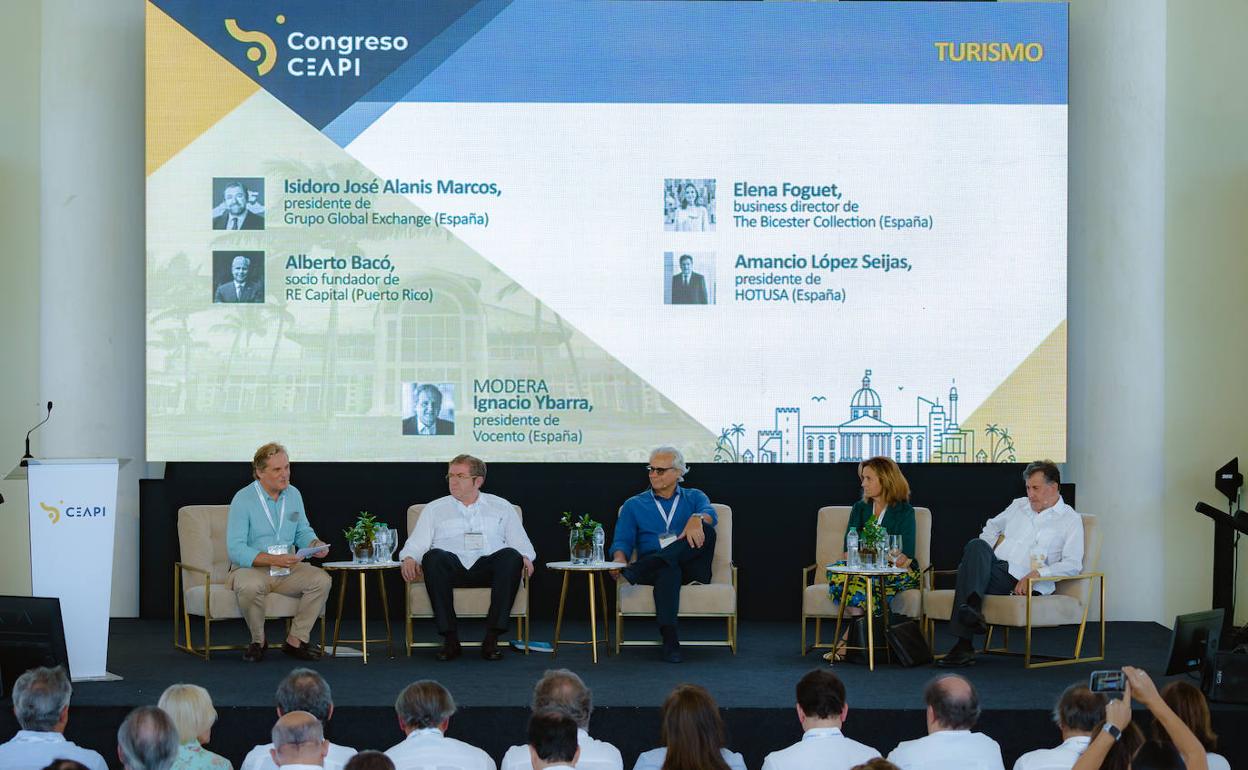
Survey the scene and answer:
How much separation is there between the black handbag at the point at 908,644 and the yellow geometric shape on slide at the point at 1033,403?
2.05m

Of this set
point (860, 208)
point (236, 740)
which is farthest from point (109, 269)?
point (860, 208)

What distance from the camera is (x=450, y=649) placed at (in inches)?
287

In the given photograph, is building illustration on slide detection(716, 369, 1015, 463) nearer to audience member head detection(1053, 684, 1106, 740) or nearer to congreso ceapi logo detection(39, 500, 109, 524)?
congreso ceapi logo detection(39, 500, 109, 524)

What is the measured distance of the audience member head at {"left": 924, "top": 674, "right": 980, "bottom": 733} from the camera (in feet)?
13.4

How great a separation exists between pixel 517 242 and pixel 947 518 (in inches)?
122

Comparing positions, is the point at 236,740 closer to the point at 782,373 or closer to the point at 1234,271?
the point at 782,373

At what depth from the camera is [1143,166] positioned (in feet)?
29.2

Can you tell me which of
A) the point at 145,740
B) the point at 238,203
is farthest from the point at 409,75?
the point at 145,740

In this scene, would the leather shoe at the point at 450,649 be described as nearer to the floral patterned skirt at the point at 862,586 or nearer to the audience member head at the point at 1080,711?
the floral patterned skirt at the point at 862,586

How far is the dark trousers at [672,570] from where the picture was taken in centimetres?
736

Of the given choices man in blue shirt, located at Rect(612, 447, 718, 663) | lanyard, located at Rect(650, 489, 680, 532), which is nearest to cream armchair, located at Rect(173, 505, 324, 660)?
man in blue shirt, located at Rect(612, 447, 718, 663)

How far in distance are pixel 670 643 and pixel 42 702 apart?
362cm

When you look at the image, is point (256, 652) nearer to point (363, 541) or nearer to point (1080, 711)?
point (363, 541)

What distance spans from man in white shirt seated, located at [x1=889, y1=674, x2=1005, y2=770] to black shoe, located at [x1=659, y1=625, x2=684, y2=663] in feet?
10.5
